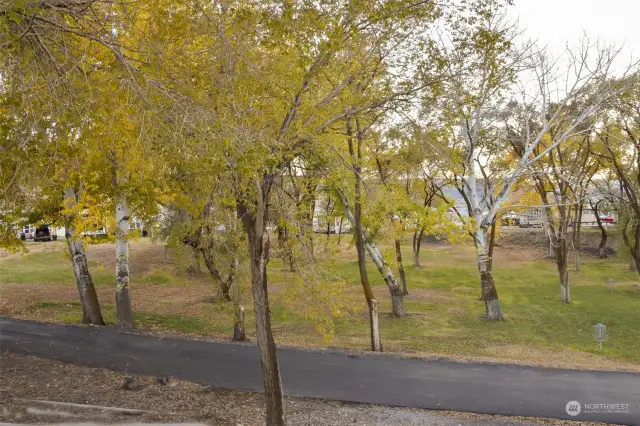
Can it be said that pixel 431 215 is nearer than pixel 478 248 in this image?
Yes

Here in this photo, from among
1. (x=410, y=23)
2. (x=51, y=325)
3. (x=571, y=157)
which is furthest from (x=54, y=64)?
(x=571, y=157)

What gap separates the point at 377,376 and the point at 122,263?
8743 millimetres

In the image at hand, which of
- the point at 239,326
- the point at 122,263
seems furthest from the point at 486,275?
the point at 122,263

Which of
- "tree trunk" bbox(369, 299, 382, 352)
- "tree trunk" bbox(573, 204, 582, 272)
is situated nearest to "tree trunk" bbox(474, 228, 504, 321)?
"tree trunk" bbox(369, 299, 382, 352)

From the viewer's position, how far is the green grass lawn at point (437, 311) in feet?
54.2

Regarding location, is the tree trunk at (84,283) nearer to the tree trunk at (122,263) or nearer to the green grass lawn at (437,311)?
the tree trunk at (122,263)

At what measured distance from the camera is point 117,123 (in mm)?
9133

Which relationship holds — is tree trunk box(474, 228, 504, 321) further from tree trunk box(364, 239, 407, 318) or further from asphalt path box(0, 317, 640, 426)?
asphalt path box(0, 317, 640, 426)

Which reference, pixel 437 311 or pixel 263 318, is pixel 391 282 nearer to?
pixel 437 311

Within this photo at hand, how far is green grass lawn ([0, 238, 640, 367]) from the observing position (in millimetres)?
16531

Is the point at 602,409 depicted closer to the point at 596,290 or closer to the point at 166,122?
the point at 166,122

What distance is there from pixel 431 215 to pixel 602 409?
31.7 ft

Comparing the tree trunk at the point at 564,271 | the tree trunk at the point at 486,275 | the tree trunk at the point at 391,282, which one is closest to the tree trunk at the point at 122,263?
the tree trunk at the point at 391,282

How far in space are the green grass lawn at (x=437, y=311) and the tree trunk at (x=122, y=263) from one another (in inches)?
25.2
